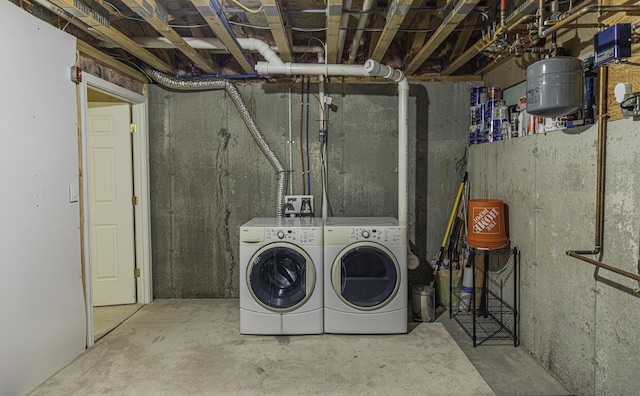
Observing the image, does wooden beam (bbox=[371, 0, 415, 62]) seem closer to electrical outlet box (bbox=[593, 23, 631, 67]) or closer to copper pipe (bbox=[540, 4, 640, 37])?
copper pipe (bbox=[540, 4, 640, 37])

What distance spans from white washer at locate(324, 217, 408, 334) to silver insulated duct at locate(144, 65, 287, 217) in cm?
92

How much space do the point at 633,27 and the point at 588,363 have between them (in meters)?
1.73

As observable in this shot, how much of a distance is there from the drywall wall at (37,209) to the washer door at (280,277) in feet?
4.15

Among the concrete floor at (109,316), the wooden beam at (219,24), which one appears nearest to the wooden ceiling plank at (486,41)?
the wooden beam at (219,24)

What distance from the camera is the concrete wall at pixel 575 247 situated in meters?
2.00

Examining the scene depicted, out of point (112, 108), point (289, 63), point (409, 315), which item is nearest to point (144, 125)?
point (112, 108)

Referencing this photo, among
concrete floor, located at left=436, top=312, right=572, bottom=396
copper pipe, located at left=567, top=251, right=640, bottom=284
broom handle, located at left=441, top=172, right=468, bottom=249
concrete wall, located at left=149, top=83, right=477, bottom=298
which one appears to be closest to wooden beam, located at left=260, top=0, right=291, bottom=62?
concrete wall, located at left=149, top=83, right=477, bottom=298

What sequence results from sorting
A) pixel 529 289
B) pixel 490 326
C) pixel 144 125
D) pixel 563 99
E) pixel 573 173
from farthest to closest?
pixel 144 125 → pixel 490 326 → pixel 529 289 → pixel 573 173 → pixel 563 99

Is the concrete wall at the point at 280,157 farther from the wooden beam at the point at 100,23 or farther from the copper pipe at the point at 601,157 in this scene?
the copper pipe at the point at 601,157

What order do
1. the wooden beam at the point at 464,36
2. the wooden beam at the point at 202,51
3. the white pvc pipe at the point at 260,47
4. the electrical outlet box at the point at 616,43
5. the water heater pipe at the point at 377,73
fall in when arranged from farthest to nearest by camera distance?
the wooden beam at the point at 202,51 < the water heater pipe at the point at 377,73 < the white pvc pipe at the point at 260,47 < the wooden beam at the point at 464,36 < the electrical outlet box at the point at 616,43

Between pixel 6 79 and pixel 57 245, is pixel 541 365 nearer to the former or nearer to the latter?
pixel 57 245

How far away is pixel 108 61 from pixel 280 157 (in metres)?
1.71

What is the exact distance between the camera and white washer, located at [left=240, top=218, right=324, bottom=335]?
3.34 meters

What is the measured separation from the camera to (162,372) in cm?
279
